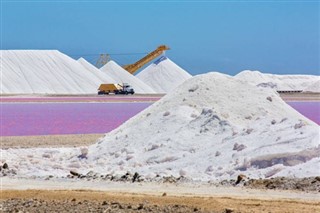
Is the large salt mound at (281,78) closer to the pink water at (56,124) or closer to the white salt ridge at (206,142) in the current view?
the pink water at (56,124)

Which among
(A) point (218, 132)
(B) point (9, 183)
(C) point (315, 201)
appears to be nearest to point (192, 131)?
(A) point (218, 132)

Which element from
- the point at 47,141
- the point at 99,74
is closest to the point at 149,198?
the point at 47,141

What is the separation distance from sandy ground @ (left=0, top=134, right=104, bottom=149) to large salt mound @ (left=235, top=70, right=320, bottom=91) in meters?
74.1

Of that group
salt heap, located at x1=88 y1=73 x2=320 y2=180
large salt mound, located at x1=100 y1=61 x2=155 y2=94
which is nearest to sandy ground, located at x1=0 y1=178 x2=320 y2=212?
salt heap, located at x1=88 y1=73 x2=320 y2=180

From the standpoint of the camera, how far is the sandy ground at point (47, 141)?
50.7 ft

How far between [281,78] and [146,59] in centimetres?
4206

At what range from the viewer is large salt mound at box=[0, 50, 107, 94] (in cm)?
6796

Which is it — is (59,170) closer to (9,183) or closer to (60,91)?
(9,183)

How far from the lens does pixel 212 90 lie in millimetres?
14750

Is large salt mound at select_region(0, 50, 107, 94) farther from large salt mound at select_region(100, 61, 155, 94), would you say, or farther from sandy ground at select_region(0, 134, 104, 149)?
sandy ground at select_region(0, 134, 104, 149)

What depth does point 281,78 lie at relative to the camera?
371 feet

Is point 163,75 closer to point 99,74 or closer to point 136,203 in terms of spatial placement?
point 99,74

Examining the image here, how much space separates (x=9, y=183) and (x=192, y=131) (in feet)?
12.9

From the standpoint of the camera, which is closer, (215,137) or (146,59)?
(215,137)
